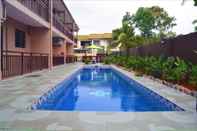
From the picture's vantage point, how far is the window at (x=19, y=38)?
717 inches

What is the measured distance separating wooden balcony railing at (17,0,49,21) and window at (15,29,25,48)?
1.67m

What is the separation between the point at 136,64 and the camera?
19.5 metres

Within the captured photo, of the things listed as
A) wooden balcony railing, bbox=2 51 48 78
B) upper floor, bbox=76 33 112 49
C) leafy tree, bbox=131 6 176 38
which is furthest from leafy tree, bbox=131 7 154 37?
upper floor, bbox=76 33 112 49

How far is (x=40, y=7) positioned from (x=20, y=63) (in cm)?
491

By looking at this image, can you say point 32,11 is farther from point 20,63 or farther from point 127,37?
point 127,37

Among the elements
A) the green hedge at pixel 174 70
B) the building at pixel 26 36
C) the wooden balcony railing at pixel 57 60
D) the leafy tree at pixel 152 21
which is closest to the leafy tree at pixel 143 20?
the leafy tree at pixel 152 21

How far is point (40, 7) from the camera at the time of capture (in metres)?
18.6

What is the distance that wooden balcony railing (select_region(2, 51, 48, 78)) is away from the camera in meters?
13.2

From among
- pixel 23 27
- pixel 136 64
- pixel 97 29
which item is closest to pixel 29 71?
pixel 23 27

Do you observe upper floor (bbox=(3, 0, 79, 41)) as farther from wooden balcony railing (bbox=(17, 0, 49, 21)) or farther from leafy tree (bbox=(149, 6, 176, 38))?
leafy tree (bbox=(149, 6, 176, 38))

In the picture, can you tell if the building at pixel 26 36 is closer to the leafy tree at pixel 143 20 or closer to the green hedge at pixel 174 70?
the green hedge at pixel 174 70

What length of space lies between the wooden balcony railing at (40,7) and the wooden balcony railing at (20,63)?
236cm

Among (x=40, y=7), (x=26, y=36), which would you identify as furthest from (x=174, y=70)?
(x=26, y=36)

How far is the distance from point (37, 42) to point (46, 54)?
98 cm
